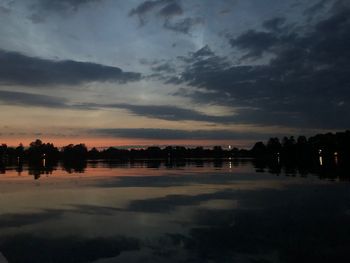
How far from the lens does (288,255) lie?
1427 cm

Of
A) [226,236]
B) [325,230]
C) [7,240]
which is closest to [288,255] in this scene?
[226,236]

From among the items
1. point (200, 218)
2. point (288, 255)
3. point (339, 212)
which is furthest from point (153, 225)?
point (339, 212)

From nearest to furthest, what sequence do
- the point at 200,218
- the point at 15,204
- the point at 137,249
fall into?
1. the point at 137,249
2. the point at 200,218
3. the point at 15,204

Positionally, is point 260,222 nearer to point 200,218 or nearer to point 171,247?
point 200,218

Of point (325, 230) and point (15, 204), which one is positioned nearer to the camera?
point (325, 230)

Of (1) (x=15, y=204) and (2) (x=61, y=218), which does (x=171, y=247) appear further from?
(1) (x=15, y=204)

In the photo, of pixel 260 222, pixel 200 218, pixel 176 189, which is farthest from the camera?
pixel 176 189

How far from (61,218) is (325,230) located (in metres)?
13.6

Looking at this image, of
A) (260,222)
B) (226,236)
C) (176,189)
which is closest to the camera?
(226,236)

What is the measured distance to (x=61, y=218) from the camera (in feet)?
75.2

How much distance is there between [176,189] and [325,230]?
67.4 feet

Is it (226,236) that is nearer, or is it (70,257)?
(70,257)

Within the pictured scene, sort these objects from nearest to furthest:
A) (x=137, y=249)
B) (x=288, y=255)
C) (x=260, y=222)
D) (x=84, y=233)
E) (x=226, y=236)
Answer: (x=288, y=255) < (x=137, y=249) < (x=226, y=236) < (x=84, y=233) < (x=260, y=222)

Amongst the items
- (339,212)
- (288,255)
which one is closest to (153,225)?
(288,255)
